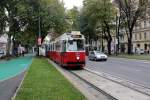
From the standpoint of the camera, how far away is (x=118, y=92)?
1515 centimetres

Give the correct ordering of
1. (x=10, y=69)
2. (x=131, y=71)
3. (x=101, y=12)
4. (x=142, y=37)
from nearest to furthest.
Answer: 1. (x=131, y=71)
2. (x=10, y=69)
3. (x=101, y=12)
4. (x=142, y=37)

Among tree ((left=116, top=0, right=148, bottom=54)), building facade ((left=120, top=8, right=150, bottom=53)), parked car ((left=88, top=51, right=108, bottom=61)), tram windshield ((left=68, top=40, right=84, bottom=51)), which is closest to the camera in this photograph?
tram windshield ((left=68, top=40, right=84, bottom=51))

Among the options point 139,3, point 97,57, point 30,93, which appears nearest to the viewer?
point 30,93

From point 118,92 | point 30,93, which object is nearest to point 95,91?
point 118,92

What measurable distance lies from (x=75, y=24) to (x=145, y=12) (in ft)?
95.1

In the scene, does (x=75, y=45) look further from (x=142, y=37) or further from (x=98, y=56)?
(x=142, y=37)

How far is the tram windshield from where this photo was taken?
32156mm

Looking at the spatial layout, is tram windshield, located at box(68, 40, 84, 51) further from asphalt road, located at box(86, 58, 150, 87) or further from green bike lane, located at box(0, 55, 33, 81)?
green bike lane, located at box(0, 55, 33, 81)

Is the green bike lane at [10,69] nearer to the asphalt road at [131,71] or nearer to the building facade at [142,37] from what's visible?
the asphalt road at [131,71]

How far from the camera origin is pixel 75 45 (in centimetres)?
3231

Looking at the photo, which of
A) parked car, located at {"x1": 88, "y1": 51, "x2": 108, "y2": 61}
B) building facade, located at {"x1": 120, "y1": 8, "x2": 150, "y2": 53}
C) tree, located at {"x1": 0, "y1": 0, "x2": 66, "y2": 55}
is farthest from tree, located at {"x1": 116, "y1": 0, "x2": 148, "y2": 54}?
parked car, located at {"x1": 88, "y1": 51, "x2": 108, "y2": 61}

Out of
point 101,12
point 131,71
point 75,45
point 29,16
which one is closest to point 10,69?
point 75,45

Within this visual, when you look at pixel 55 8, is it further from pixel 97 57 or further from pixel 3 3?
pixel 97 57

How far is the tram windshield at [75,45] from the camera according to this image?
105 feet
